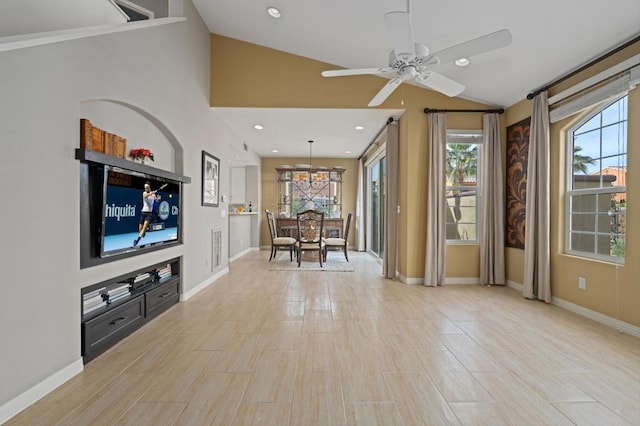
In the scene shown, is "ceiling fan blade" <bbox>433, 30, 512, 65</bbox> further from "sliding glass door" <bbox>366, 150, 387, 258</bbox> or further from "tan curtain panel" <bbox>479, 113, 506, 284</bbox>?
"sliding glass door" <bbox>366, 150, 387, 258</bbox>

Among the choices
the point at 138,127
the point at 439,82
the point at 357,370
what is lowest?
the point at 357,370

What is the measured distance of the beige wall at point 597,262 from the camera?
9.41 ft

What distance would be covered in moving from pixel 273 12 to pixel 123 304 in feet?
11.1

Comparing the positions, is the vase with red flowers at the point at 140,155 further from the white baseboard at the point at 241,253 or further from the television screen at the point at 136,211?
the white baseboard at the point at 241,253

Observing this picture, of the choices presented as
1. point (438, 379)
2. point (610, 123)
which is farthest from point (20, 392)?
point (610, 123)

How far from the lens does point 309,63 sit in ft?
15.4

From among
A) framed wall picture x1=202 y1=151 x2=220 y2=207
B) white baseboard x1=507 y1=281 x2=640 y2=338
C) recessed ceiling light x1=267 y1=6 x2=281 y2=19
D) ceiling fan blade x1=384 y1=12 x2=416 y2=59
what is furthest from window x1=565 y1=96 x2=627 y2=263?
framed wall picture x1=202 y1=151 x2=220 y2=207

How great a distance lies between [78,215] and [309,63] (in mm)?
3579

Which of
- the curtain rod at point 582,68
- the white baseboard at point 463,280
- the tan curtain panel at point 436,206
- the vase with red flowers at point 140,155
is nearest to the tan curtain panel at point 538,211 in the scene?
the curtain rod at point 582,68

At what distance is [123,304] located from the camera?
2721mm

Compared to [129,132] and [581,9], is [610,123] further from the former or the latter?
[129,132]

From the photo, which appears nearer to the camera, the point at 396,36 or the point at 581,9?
the point at 396,36

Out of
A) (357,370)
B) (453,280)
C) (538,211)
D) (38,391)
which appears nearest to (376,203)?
(453,280)

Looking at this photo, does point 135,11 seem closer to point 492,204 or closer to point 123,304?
point 123,304
